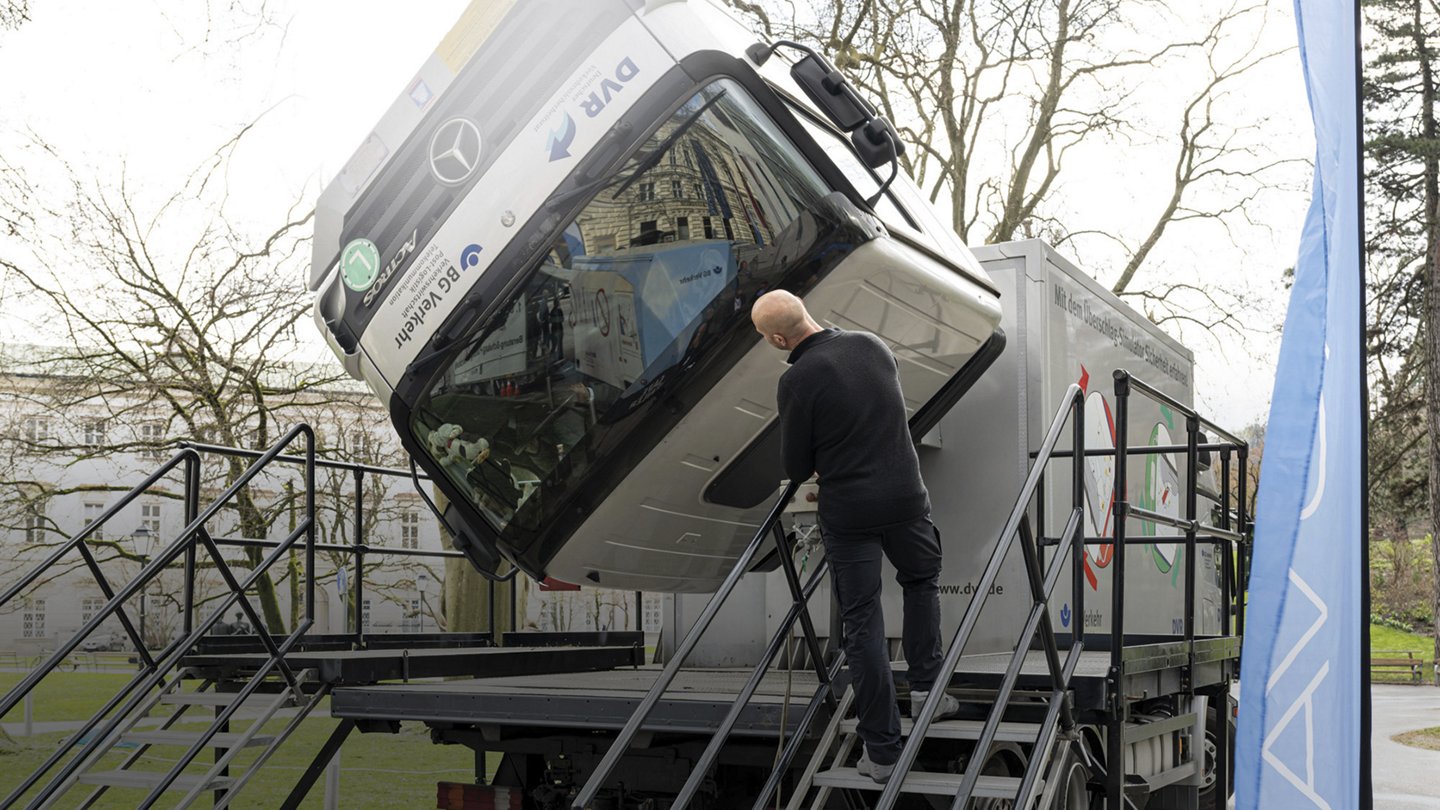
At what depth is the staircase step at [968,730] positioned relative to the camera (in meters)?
4.41

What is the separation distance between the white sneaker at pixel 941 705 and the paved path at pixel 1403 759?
366 centimetres

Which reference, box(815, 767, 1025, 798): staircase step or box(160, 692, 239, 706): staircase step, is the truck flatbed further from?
box(160, 692, 239, 706): staircase step

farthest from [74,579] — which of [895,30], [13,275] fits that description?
[895,30]

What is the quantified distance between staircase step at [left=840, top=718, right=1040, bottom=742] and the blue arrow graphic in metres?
2.33

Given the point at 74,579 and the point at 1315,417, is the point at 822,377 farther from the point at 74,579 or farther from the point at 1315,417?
the point at 74,579

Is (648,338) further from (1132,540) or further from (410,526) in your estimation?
(410,526)

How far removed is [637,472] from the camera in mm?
5012

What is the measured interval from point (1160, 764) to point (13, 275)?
50.9 ft

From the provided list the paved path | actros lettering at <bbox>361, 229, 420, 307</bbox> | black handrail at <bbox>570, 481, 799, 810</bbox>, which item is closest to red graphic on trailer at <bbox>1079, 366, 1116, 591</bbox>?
the paved path

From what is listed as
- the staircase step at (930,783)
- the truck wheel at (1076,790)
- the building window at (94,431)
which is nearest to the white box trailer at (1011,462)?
the truck wheel at (1076,790)

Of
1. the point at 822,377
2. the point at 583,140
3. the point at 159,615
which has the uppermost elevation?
the point at 583,140

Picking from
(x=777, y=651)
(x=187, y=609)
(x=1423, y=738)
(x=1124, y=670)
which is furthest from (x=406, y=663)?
(x=1423, y=738)

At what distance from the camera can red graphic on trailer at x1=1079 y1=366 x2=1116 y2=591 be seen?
272 inches

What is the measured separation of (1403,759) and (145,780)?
593 inches
